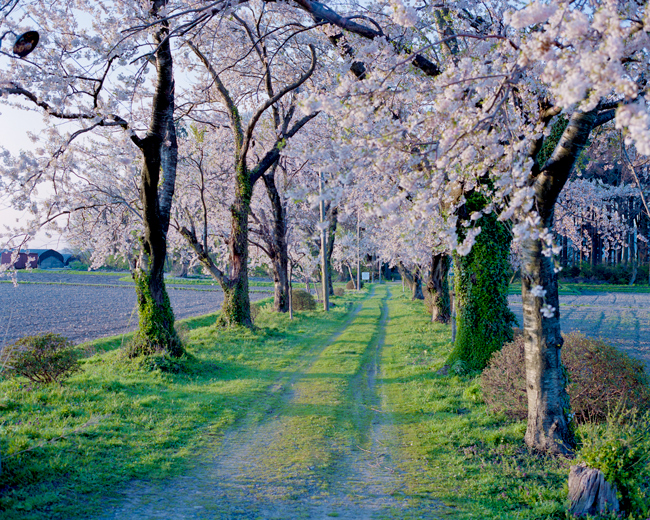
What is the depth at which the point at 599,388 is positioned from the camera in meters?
6.28

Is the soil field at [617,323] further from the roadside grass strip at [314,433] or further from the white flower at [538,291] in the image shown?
the white flower at [538,291]

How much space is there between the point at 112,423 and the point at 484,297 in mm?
7437

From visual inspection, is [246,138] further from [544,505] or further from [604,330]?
[604,330]

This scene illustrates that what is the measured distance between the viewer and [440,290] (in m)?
19.0

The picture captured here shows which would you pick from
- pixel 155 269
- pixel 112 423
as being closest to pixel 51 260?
pixel 155 269

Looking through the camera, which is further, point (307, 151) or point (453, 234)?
point (307, 151)

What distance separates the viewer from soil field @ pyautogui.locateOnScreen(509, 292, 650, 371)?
48.0 ft

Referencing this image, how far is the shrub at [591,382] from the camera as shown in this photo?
6.17 meters

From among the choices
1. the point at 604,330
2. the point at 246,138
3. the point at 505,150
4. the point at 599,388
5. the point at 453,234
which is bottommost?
the point at 604,330

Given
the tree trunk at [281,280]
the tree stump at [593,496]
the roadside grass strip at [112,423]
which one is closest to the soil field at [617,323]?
the tree stump at [593,496]

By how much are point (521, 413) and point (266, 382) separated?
507 centimetres

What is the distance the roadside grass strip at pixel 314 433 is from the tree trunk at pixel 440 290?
8.06 metres

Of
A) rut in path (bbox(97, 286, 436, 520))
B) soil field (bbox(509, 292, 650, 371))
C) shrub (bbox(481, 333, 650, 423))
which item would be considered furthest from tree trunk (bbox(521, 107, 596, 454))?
soil field (bbox(509, 292, 650, 371))

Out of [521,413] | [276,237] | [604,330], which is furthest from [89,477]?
[604,330]
